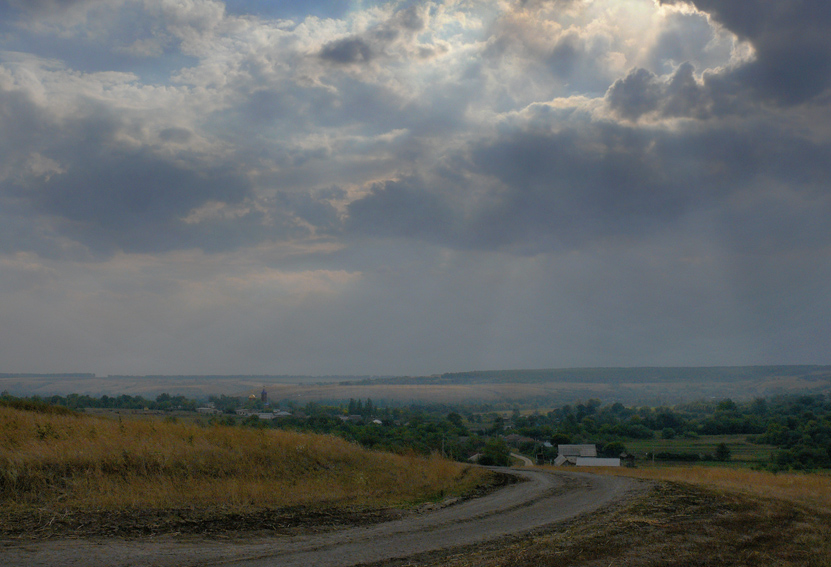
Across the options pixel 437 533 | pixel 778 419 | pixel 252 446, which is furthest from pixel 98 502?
pixel 778 419

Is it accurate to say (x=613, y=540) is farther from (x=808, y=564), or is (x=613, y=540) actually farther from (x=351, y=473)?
(x=351, y=473)

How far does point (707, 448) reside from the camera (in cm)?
7169

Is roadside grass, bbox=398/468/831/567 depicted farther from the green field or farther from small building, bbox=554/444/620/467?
the green field

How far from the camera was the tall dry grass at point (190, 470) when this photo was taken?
40.3 ft

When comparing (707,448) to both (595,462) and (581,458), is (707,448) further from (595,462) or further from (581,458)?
(595,462)

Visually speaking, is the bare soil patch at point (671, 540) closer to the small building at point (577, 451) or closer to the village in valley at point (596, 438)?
the village in valley at point (596, 438)

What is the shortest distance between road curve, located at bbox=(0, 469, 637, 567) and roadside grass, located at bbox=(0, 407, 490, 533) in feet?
6.63

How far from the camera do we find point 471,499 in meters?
16.5

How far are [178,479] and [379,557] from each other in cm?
776

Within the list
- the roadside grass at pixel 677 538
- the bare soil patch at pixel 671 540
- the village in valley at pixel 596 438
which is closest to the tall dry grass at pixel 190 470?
the bare soil patch at pixel 671 540

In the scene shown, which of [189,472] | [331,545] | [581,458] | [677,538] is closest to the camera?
[331,545]

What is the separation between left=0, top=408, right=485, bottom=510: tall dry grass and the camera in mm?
12297

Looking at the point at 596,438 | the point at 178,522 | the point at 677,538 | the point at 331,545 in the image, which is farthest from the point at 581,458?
the point at 178,522

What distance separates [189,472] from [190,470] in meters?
0.14
